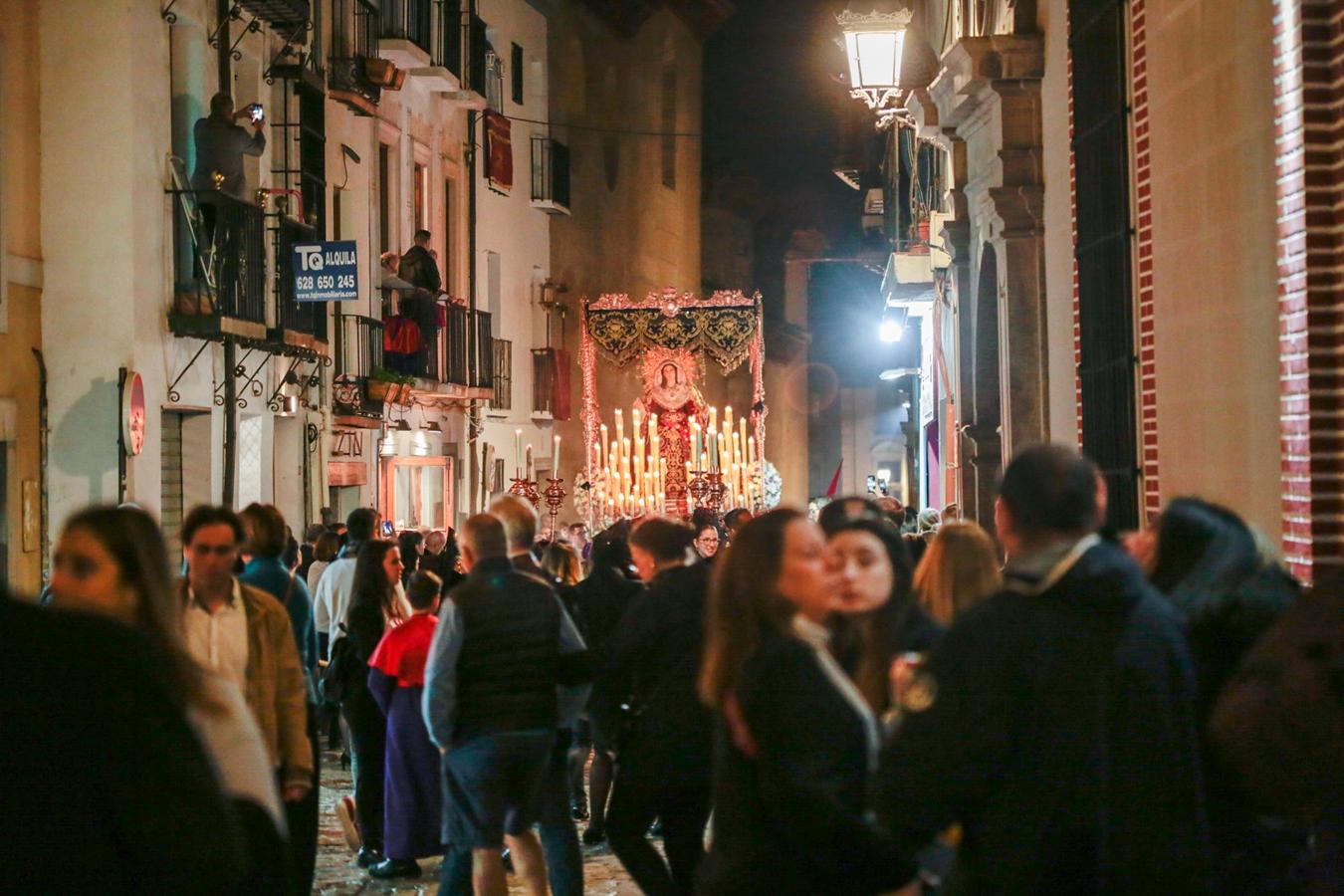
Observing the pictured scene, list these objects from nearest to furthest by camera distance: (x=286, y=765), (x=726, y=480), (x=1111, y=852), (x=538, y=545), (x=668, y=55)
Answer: (x=1111, y=852) < (x=286, y=765) < (x=538, y=545) < (x=726, y=480) < (x=668, y=55)

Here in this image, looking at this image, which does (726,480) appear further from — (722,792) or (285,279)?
(722,792)

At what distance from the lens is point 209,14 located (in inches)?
766

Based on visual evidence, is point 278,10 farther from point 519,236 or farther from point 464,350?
point 519,236

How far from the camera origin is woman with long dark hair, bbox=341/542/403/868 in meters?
9.90

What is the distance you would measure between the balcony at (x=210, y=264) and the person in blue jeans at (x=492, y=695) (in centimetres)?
1132

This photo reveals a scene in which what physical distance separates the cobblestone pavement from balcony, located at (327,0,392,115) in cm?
1364

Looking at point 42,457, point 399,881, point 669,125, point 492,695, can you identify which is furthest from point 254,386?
point 669,125

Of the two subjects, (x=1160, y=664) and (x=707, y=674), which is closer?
(x=1160, y=664)

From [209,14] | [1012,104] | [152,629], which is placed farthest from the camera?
[209,14]

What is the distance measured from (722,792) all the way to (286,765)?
244 centimetres

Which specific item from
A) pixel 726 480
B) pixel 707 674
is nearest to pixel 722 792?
pixel 707 674

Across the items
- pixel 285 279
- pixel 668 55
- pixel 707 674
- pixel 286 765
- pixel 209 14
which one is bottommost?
pixel 286 765

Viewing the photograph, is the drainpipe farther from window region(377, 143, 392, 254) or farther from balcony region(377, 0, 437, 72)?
window region(377, 143, 392, 254)

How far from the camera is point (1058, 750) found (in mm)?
4332
